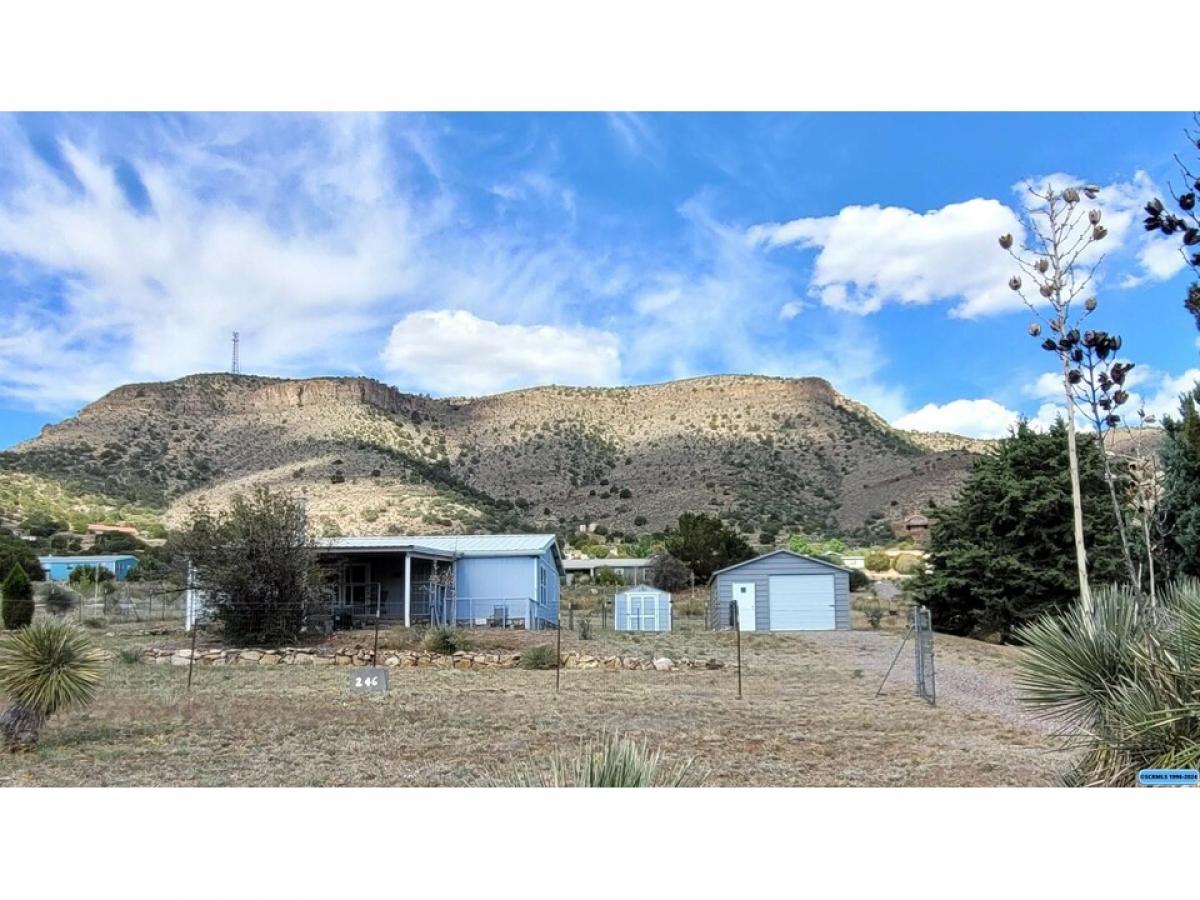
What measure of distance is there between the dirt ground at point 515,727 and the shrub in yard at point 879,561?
20471mm

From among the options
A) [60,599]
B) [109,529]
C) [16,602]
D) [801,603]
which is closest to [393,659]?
[16,602]

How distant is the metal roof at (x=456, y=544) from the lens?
23719 mm

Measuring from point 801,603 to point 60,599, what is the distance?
814 inches

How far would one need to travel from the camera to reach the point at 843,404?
40781mm

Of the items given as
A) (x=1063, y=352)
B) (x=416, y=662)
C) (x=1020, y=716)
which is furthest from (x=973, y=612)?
(x=1063, y=352)

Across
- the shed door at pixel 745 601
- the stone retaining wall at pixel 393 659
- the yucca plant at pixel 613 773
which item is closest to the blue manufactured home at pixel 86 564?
the stone retaining wall at pixel 393 659

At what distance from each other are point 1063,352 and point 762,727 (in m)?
5.16

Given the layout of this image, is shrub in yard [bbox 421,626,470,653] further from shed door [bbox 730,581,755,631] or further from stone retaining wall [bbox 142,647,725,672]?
shed door [bbox 730,581,755,631]

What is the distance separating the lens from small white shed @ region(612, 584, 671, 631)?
85.0 ft

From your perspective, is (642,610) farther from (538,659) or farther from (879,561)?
(879,561)

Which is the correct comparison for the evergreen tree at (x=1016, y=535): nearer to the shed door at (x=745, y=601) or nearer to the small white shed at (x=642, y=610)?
the shed door at (x=745, y=601)

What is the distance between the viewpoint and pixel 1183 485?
1333 centimetres

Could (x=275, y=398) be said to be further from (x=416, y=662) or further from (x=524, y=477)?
(x=416, y=662)

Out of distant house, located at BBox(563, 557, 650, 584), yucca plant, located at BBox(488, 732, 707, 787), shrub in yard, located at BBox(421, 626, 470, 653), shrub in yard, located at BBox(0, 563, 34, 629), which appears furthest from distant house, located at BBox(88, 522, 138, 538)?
yucca plant, located at BBox(488, 732, 707, 787)
